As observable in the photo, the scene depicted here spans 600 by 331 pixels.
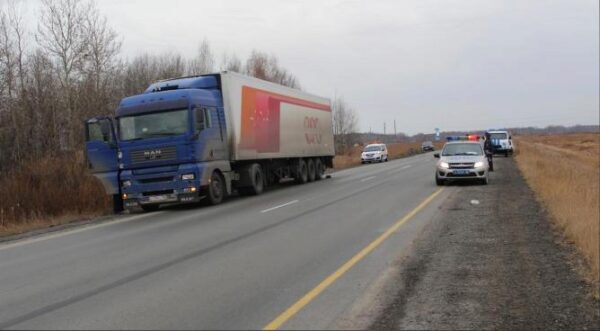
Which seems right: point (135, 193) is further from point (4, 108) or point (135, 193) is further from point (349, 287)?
point (4, 108)

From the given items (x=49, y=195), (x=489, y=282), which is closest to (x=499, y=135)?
(x=49, y=195)

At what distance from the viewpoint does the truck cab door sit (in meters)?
17.7

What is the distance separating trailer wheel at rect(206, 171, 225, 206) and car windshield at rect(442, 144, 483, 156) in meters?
8.51

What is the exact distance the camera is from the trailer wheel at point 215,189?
59.5 ft

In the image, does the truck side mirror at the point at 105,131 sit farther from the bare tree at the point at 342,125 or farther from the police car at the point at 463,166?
the bare tree at the point at 342,125

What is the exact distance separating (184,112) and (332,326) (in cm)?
1271

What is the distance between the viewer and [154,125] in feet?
57.2

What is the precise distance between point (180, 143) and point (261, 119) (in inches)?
213

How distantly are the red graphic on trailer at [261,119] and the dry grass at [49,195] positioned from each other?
16.8ft

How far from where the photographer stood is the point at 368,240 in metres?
10.1

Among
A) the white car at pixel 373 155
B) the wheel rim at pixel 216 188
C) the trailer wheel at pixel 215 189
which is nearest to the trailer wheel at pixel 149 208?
the trailer wheel at pixel 215 189

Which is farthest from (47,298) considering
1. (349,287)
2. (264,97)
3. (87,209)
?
(264,97)

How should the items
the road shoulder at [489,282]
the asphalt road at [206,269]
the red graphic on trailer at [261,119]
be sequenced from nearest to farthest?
the road shoulder at [489,282] < the asphalt road at [206,269] < the red graphic on trailer at [261,119]

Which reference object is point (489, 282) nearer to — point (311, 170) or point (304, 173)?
point (304, 173)
